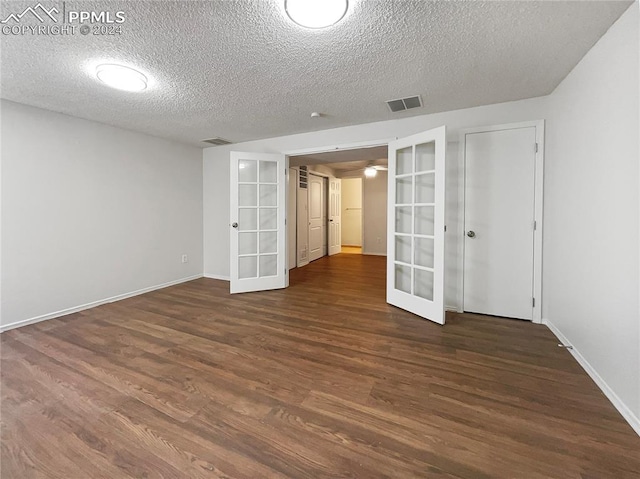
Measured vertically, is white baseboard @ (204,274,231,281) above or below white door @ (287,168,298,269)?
below

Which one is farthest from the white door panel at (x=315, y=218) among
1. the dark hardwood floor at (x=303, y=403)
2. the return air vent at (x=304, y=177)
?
the dark hardwood floor at (x=303, y=403)

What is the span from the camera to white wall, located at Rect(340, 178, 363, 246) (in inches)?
365

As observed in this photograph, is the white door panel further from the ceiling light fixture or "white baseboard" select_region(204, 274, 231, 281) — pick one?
"white baseboard" select_region(204, 274, 231, 281)

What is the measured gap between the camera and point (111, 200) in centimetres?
356

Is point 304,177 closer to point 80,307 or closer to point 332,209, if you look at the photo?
point 332,209

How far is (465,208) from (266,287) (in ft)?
9.36

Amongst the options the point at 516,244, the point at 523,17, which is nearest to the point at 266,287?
the point at 516,244

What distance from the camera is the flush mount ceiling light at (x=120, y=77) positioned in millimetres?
2121

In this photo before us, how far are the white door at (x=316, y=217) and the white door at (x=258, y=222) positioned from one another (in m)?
2.35

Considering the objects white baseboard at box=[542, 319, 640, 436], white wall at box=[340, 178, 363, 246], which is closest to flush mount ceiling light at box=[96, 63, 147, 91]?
white baseboard at box=[542, 319, 640, 436]

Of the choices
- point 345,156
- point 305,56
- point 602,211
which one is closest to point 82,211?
point 305,56

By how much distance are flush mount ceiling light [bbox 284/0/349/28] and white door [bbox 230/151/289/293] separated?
252 cm

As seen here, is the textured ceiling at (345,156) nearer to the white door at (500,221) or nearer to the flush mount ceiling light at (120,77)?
the white door at (500,221)

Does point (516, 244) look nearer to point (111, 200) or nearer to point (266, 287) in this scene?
point (266, 287)
